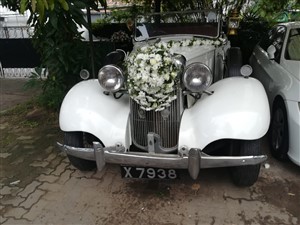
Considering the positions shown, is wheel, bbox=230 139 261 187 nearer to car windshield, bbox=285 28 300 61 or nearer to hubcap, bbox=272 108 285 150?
hubcap, bbox=272 108 285 150

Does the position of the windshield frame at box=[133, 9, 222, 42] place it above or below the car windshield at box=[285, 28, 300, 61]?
above

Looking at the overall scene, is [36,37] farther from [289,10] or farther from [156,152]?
[289,10]

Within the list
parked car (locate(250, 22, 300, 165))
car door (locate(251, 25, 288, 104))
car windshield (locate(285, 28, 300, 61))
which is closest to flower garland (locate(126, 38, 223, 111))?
parked car (locate(250, 22, 300, 165))

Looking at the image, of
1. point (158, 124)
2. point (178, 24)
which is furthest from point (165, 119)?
point (178, 24)

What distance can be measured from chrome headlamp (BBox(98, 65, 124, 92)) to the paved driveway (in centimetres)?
104

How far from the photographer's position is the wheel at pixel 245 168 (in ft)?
8.66

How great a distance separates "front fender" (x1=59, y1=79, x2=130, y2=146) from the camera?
9.06 ft

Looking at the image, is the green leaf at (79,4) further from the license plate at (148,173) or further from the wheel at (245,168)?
the wheel at (245,168)

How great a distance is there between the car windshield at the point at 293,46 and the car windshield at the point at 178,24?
894 mm

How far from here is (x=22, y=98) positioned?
20.4 ft

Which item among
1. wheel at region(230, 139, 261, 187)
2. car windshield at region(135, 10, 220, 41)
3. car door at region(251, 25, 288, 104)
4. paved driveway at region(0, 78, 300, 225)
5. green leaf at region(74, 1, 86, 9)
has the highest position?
green leaf at region(74, 1, 86, 9)

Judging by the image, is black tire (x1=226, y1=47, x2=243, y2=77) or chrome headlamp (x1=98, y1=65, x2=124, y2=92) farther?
black tire (x1=226, y1=47, x2=243, y2=77)

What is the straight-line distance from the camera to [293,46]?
143 inches

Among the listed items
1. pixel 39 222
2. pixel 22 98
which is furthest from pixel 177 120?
pixel 22 98
